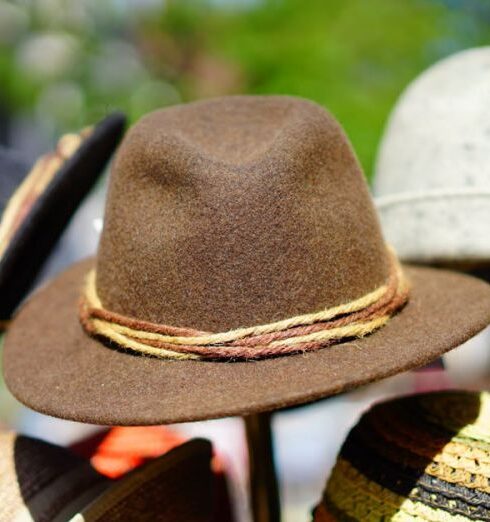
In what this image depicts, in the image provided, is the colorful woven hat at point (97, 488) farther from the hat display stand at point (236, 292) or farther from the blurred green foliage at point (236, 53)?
the blurred green foliage at point (236, 53)

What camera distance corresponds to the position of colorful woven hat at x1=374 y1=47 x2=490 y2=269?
125 centimetres

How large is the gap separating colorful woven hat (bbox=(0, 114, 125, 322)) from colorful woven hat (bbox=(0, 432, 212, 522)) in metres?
0.29

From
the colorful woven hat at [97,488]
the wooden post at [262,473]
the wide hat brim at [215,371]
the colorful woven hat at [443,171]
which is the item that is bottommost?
the wooden post at [262,473]

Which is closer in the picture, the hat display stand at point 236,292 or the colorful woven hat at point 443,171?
the hat display stand at point 236,292

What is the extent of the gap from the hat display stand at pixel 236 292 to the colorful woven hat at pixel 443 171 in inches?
9.3

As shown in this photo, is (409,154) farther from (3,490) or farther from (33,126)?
(33,126)

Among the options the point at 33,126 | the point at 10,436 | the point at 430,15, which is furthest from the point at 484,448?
the point at 33,126

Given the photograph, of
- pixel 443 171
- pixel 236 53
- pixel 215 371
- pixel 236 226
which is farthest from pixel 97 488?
pixel 236 53

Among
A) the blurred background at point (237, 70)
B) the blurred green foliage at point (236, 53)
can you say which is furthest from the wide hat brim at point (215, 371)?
the blurred green foliage at point (236, 53)

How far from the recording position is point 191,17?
511 cm

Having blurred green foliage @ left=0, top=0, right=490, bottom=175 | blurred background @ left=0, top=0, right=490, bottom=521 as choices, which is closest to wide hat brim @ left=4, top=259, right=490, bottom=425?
blurred background @ left=0, top=0, right=490, bottom=521

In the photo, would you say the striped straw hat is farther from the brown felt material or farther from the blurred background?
the blurred background

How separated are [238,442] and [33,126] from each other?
7.34 m

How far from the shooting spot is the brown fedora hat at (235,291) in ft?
2.79
